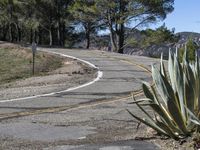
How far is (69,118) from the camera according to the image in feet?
32.9

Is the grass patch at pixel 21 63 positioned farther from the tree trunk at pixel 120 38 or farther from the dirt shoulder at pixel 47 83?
the tree trunk at pixel 120 38

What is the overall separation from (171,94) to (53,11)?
51.7 metres

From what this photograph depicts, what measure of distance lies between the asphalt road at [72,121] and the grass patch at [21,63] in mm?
10261

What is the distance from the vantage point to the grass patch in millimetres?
25484

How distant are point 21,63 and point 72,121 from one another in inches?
852

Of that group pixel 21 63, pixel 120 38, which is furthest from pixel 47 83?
pixel 120 38

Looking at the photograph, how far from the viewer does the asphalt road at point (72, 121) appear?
24.7 feet

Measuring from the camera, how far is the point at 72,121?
9.64 m

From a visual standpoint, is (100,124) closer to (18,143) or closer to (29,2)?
(18,143)

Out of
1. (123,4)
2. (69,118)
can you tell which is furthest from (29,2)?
(69,118)

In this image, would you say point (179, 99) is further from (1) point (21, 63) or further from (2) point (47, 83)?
(1) point (21, 63)

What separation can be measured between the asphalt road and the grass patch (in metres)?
10.3

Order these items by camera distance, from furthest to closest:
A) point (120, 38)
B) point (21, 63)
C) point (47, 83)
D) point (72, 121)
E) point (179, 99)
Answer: point (120, 38) < point (21, 63) < point (47, 83) < point (72, 121) < point (179, 99)

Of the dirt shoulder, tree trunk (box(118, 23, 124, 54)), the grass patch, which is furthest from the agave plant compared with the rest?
tree trunk (box(118, 23, 124, 54))
